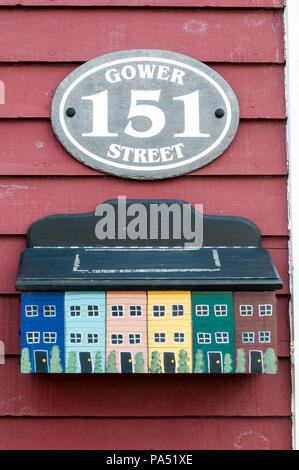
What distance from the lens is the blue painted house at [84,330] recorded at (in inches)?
73.9

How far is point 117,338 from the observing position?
1884mm

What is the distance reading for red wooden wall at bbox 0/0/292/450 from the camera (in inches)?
82.7

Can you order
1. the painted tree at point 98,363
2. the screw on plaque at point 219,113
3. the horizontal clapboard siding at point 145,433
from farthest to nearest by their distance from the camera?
the screw on plaque at point 219,113 → the horizontal clapboard siding at point 145,433 → the painted tree at point 98,363

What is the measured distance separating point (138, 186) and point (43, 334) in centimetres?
65

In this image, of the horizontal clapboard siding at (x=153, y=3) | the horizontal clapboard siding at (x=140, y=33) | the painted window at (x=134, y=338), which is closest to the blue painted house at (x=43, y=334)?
the painted window at (x=134, y=338)

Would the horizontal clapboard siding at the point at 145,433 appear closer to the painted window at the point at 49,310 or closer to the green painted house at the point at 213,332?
the green painted house at the point at 213,332

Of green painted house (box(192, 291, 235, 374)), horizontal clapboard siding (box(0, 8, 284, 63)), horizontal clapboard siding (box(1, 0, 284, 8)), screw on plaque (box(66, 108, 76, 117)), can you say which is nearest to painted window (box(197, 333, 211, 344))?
green painted house (box(192, 291, 235, 374))

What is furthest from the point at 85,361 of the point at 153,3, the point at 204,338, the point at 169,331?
the point at 153,3

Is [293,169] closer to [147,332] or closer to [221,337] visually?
[221,337]

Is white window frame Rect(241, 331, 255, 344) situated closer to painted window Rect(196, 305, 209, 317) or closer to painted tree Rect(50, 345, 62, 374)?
painted window Rect(196, 305, 209, 317)

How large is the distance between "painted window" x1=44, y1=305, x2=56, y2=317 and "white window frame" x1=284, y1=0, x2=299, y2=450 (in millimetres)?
845

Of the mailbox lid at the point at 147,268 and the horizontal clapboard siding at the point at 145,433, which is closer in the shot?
the mailbox lid at the point at 147,268
